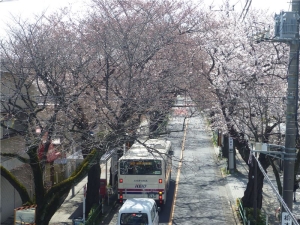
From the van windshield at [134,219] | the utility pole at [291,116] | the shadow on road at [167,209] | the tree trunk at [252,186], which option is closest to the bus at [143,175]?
the shadow on road at [167,209]

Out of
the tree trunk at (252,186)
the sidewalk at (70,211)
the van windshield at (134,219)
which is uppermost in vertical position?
the tree trunk at (252,186)

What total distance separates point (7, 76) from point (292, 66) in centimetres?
1006

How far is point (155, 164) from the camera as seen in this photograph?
19.3m

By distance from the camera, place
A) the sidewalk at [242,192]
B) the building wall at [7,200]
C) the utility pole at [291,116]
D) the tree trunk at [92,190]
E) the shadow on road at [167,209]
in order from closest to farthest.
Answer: the utility pole at [291,116]
the building wall at [7,200]
the tree trunk at [92,190]
the shadow on road at [167,209]
the sidewalk at [242,192]

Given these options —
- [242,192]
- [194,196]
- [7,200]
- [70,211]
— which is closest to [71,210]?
[70,211]

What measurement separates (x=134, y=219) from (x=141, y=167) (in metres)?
4.26

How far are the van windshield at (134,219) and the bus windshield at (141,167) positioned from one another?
415 centimetres

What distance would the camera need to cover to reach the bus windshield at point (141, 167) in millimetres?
19344

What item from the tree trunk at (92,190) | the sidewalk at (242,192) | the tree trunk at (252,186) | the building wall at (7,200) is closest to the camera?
the tree trunk at (252,186)

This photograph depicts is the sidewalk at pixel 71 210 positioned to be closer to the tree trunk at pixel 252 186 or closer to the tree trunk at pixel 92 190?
the tree trunk at pixel 92 190

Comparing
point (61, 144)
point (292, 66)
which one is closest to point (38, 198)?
point (61, 144)

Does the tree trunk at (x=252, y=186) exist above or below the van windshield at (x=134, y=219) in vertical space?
above

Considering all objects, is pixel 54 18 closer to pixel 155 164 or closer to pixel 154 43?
pixel 154 43

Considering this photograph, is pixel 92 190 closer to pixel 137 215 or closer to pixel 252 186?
pixel 137 215
